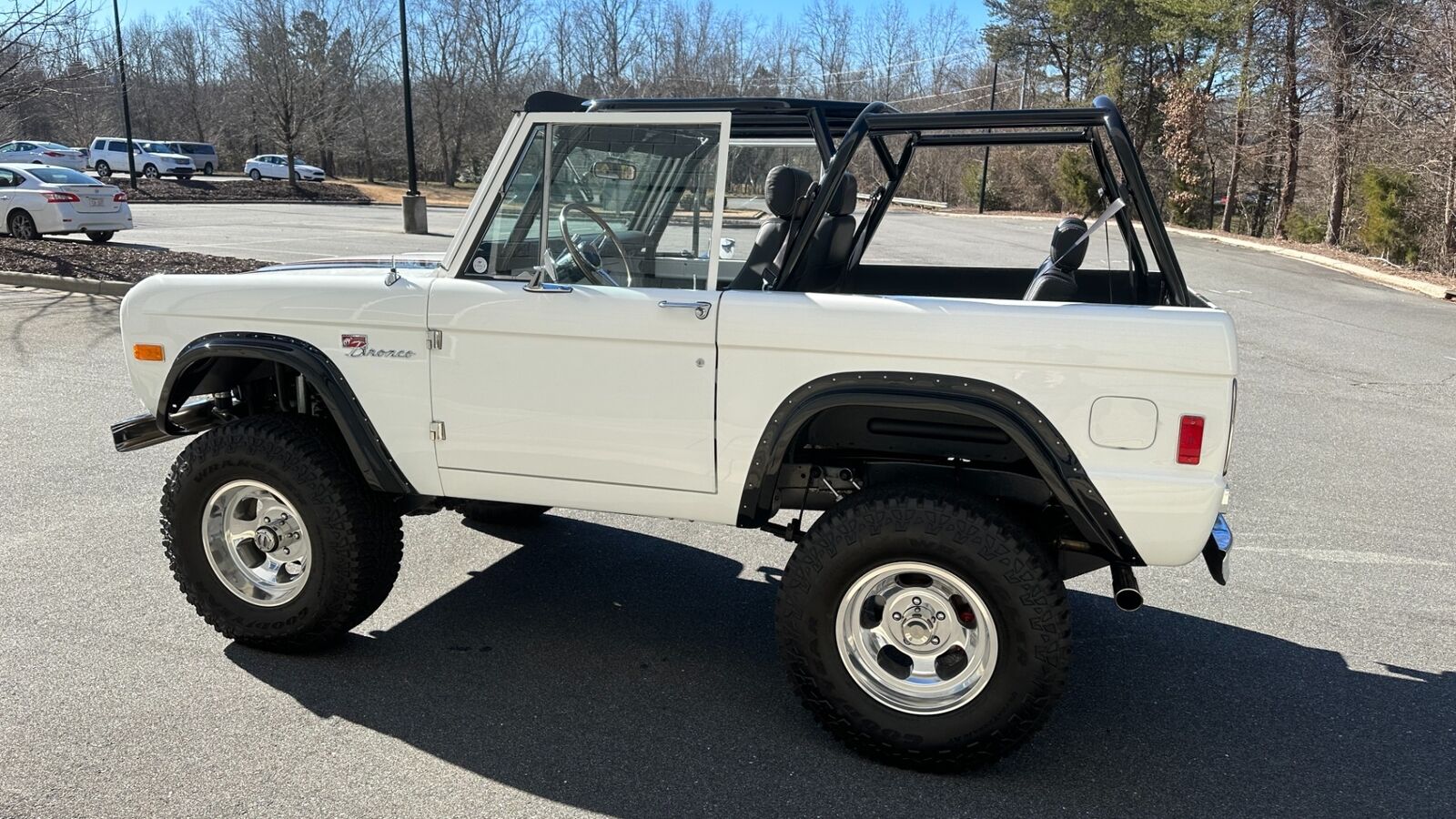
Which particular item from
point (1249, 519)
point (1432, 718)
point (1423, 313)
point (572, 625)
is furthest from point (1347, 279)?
point (572, 625)

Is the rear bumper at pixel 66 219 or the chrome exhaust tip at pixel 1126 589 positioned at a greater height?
the rear bumper at pixel 66 219

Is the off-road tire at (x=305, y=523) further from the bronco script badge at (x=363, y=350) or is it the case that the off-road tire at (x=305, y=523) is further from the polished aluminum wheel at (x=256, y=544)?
the bronco script badge at (x=363, y=350)

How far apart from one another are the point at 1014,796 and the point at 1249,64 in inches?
1157

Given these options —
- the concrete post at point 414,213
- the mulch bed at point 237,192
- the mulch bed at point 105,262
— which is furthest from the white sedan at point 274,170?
the mulch bed at point 105,262

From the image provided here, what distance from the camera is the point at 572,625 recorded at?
4.30 metres

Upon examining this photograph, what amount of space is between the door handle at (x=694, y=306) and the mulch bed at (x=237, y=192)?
34.1 meters

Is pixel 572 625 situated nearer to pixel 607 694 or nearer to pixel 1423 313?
pixel 607 694

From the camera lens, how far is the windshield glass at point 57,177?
19.4m

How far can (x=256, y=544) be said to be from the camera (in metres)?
4.00

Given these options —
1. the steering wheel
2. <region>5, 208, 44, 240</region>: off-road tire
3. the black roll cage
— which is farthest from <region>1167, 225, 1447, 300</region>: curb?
<region>5, 208, 44, 240</region>: off-road tire

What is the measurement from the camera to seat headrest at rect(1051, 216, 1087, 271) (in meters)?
3.65

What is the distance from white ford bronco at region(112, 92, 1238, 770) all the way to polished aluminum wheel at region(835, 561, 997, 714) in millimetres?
10

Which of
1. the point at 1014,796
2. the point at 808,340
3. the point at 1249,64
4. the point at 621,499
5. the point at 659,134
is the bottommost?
the point at 1014,796

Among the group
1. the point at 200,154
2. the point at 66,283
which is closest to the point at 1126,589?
the point at 66,283
